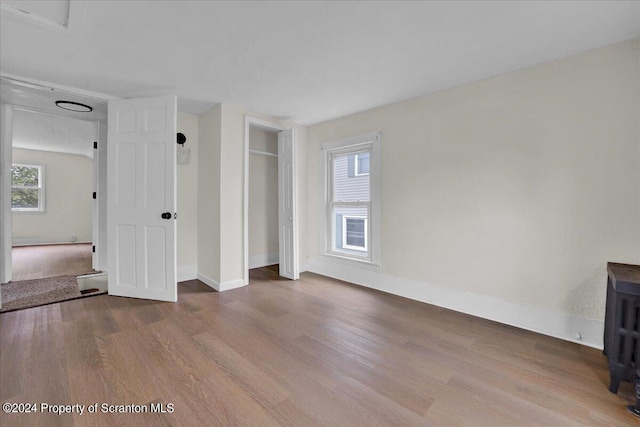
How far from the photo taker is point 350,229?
13.2 feet

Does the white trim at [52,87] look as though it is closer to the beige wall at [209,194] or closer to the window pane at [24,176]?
the beige wall at [209,194]

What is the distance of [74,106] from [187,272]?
8.41 ft

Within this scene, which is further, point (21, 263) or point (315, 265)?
point (21, 263)

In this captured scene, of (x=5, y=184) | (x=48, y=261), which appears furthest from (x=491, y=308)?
(x=48, y=261)

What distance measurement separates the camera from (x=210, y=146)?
3590 mm

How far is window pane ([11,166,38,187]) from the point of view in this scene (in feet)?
21.7

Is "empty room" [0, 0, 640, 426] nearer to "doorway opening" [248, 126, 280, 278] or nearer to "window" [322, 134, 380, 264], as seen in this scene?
"window" [322, 134, 380, 264]

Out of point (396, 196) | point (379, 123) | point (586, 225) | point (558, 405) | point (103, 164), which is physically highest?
point (379, 123)

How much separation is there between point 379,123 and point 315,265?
2.36 meters

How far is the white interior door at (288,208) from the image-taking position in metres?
3.91

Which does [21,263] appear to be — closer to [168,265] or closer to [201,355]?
[168,265]

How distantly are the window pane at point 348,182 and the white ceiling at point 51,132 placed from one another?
419 cm

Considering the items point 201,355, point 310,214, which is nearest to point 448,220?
point 310,214

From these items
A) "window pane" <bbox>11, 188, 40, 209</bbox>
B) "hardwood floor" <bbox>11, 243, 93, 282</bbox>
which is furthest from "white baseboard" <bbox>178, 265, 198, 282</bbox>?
"window pane" <bbox>11, 188, 40, 209</bbox>
